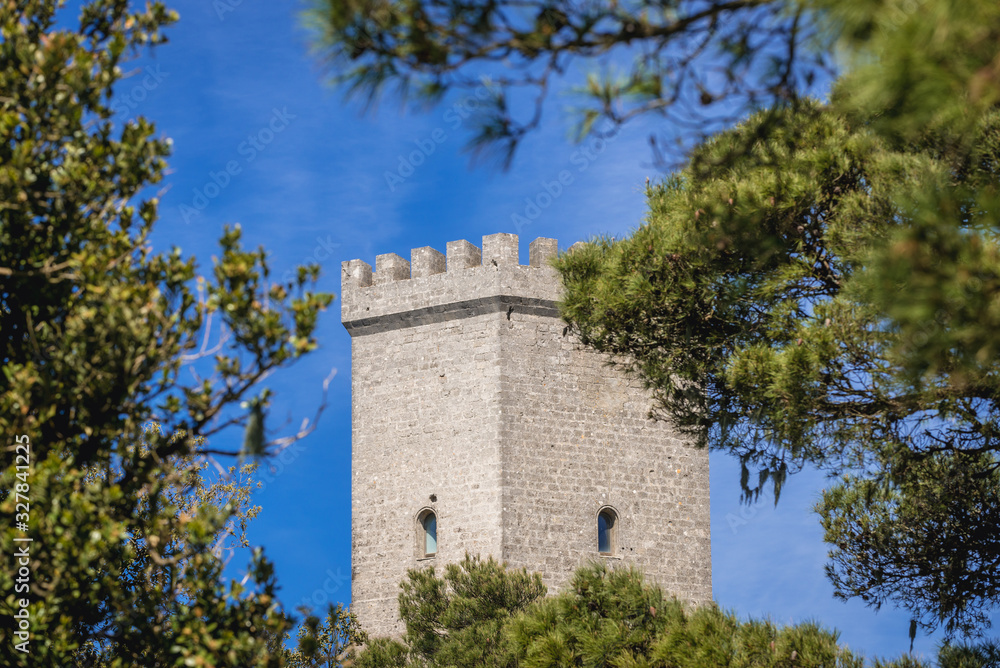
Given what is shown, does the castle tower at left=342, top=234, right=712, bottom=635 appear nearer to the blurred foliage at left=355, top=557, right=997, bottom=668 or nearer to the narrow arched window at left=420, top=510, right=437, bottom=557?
the narrow arched window at left=420, top=510, right=437, bottom=557

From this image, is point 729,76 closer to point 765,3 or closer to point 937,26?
point 765,3

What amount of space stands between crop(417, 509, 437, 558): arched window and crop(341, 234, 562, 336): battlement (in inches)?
150

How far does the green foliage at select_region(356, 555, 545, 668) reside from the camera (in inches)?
774

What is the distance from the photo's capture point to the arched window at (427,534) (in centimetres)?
2330

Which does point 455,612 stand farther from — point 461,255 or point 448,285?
point 461,255

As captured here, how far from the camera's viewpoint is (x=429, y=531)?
23.5 meters

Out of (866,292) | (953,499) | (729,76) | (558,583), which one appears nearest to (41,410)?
(729,76)

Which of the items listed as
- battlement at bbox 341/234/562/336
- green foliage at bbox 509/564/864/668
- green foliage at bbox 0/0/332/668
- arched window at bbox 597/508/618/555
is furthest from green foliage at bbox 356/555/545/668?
green foliage at bbox 0/0/332/668

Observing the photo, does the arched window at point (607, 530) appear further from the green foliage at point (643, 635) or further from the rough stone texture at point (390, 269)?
the green foliage at point (643, 635)

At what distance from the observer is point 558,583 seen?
22406mm

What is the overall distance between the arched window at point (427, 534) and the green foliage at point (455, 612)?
4.89 ft

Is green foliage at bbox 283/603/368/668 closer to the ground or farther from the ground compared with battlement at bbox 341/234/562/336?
closer to the ground

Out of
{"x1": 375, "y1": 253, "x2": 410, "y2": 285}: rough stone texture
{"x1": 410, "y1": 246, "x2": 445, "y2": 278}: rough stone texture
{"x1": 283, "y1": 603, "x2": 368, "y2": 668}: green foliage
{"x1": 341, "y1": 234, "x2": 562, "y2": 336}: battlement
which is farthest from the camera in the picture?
{"x1": 375, "y1": 253, "x2": 410, "y2": 285}: rough stone texture

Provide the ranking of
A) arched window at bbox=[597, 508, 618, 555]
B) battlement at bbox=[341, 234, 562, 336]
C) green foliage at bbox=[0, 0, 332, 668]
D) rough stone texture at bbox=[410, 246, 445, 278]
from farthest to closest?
1. rough stone texture at bbox=[410, 246, 445, 278]
2. battlement at bbox=[341, 234, 562, 336]
3. arched window at bbox=[597, 508, 618, 555]
4. green foliage at bbox=[0, 0, 332, 668]
